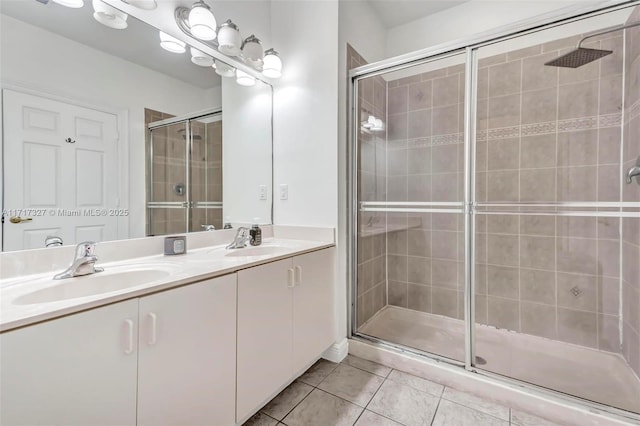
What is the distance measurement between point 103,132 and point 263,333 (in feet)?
3.84

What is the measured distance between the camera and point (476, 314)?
1847 millimetres

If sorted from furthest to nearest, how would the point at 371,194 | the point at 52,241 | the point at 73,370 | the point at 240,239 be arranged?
the point at 371,194 < the point at 240,239 < the point at 52,241 < the point at 73,370

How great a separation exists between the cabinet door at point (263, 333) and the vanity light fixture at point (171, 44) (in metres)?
1.28

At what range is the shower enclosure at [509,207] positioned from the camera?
165 centimetres

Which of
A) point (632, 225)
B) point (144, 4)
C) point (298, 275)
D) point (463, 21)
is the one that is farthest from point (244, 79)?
point (632, 225)

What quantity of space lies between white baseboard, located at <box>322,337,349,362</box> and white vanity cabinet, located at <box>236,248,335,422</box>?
0.09 m

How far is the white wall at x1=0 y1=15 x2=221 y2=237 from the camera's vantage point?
1.06 meters

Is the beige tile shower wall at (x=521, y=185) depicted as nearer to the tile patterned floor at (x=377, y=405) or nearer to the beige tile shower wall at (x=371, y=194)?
the beige tile shower wall at (x=371, y=194)

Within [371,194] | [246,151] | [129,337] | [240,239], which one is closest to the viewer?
[129,337]

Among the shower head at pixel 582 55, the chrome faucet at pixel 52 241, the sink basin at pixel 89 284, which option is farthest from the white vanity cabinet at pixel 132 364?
the shower head at pixel 582 55

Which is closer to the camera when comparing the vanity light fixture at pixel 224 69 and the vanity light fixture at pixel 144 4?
the vanity light fixture at pixel 144 4

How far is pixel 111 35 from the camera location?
129 cm

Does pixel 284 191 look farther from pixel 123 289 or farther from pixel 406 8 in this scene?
pixel 406 8

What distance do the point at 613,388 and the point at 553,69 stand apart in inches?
78.5
